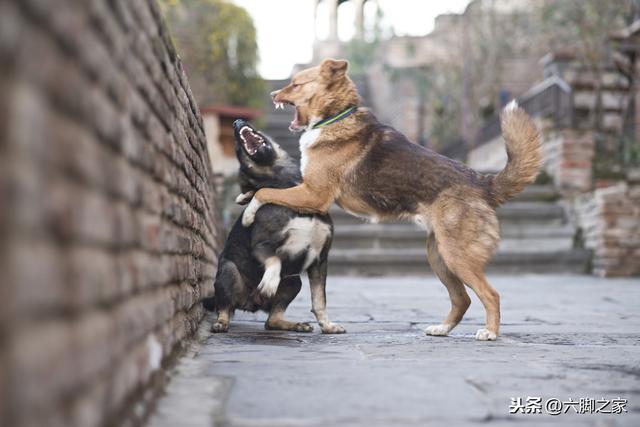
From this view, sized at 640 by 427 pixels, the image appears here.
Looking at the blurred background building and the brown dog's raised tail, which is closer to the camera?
the brown dog's raised tail

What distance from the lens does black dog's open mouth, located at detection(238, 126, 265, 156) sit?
3.84m

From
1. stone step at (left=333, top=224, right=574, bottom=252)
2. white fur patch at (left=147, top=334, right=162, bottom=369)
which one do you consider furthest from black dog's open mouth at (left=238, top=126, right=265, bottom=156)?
stone step at (left=333, top=224, right=574, bottom=252)

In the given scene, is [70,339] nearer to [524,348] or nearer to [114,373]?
[114,373]

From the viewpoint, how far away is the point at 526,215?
10.1 m

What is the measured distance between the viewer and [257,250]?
3.58 m

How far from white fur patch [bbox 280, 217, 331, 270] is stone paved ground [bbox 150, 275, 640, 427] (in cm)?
42

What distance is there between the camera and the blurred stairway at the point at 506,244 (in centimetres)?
923

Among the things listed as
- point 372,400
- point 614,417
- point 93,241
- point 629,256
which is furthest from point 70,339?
point 629,256

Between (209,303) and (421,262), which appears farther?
(421,262)

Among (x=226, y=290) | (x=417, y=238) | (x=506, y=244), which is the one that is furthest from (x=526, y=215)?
(x=226, y=290)

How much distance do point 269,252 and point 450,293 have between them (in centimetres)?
103

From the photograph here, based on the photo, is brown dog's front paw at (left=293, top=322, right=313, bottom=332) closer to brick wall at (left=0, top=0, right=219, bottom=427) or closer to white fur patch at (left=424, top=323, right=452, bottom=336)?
white fur patch at (left=424, top=323, right=452, bottom=336)

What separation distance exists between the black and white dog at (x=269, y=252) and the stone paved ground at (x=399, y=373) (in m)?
0.14

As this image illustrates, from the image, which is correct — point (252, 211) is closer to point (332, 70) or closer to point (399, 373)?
point (332, 70)
